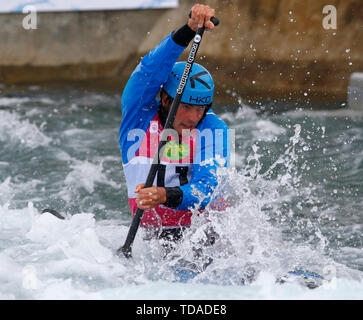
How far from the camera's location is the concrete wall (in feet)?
34.6

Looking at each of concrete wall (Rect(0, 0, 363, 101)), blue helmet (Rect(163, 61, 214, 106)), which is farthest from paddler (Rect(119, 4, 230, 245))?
concrete wall (Rect(0, 0, 363, 101))

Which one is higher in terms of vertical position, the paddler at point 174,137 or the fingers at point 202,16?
the fingers at point 202,16

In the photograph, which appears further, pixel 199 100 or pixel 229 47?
pixel 229 47

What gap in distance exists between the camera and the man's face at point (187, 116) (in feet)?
13.2

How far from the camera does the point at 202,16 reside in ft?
12.1

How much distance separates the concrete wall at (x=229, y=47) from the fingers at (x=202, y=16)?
22.2ft

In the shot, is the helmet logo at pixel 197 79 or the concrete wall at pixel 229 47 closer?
the helmet logo at pixel 197 79

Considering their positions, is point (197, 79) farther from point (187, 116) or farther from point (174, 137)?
point (174, 137)

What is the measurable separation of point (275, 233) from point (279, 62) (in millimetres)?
6148

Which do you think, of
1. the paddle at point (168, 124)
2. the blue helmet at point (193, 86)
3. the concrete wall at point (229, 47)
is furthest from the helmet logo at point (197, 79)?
the concrete wall at point (229, 47)

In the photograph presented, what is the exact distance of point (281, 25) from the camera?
10.9 metres

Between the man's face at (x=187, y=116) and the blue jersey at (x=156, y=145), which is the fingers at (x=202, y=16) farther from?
the man's face at (x=187, y=116)

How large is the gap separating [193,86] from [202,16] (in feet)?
1.54

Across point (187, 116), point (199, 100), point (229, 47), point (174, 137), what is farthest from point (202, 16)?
point (229, 47)
